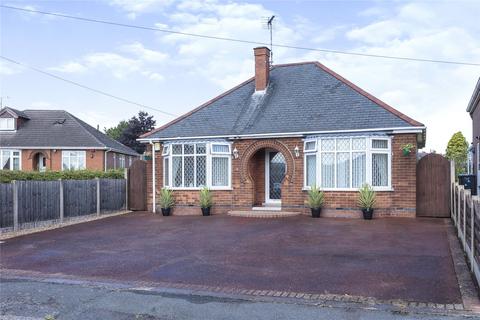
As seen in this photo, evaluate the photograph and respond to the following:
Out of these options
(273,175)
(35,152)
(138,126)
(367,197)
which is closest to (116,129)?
(138,126)

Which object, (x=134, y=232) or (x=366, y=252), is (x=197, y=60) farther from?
(x=366, y=252)

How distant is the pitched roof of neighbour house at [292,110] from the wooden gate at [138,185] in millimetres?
1431

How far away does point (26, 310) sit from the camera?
5574mm

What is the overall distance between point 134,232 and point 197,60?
31.8ft

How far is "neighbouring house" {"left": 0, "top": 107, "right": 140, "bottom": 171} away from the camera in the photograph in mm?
32938

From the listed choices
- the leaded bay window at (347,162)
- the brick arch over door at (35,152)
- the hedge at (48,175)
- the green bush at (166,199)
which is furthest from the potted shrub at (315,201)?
the brick arch over door at (35,152)

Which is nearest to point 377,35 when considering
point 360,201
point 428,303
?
point 360,201

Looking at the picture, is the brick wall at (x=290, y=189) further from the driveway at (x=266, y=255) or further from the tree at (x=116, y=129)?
the tree at (x=116, y=129)

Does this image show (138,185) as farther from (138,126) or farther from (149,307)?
(138,126)

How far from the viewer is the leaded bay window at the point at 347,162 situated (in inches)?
606

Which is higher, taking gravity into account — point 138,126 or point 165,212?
point 138,126

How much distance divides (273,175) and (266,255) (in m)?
9.28

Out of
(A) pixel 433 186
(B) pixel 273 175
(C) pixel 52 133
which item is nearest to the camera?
(A) pixel 433 186

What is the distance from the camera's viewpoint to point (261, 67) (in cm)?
1917
